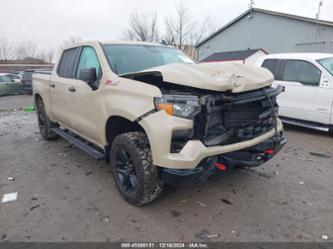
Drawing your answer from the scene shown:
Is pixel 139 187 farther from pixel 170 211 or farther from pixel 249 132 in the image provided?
pixel 249 132

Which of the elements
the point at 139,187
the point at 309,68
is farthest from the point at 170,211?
the point at 309,68

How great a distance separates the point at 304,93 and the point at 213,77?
14.0ft

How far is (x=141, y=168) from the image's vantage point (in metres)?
2.73

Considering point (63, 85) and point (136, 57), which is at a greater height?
point (136, 57)

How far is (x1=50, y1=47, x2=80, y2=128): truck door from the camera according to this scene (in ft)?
14.0

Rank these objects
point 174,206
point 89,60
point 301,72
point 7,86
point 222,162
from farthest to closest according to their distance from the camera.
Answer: point 7,86 < point 301,72 < point 89,60 < point 174,206 < point 222,162

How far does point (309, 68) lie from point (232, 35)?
19.6m

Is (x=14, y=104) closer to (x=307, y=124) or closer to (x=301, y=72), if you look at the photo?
(x=301, y=72)

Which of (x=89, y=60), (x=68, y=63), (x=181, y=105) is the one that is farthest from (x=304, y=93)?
(x=68, y=63)

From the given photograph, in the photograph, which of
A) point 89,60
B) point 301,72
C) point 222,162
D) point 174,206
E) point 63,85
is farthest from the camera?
point 301,72

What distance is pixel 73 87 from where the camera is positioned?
13.0 ft

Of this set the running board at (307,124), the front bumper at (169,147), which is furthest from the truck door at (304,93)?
the front bumper at (169,147)

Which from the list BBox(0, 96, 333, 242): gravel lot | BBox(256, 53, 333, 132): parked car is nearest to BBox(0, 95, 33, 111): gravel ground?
BBox(0, 96, 333, 242): gravel lot

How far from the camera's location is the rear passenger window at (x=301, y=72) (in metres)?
5.76
